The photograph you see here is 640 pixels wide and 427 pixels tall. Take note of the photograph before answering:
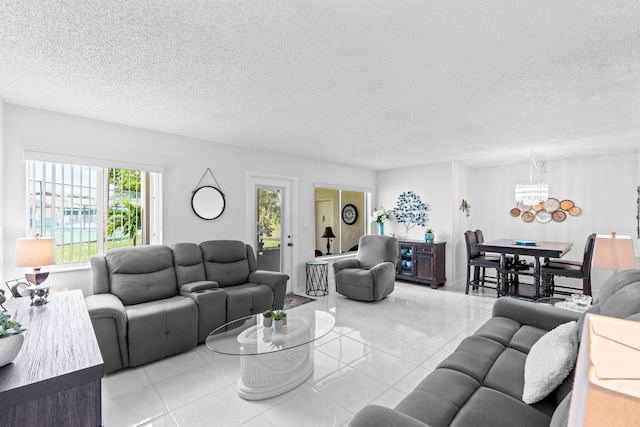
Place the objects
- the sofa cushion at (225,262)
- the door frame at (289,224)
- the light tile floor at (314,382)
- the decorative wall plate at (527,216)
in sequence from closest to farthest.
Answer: the light tile floor at (314,382) → the sofa cushion at (225,262) → the door frame at (289,224) → the decorative wall plate at (527,216)

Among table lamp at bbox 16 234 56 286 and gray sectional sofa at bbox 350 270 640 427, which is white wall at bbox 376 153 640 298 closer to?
gray sectional sofa at bbox 350 270 640 427

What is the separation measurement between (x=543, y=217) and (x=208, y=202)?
19.2 ft

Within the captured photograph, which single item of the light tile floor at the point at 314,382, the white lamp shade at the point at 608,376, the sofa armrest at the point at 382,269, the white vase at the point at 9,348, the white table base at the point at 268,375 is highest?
the white lamp shade at the point at 608,376

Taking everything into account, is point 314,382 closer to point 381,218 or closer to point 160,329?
point 160,329

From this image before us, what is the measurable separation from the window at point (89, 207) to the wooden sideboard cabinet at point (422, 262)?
428 cm

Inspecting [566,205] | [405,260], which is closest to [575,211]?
[566,205]

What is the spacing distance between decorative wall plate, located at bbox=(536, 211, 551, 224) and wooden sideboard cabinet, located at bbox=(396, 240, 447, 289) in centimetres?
180

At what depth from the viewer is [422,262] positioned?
18.9 ft

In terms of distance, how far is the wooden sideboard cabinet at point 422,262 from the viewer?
5595 millimetres

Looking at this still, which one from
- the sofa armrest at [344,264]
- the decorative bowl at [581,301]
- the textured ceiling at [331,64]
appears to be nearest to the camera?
the textured ceiling at [331,64]

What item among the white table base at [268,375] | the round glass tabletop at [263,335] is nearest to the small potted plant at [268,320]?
the round glass tabletop at [263,335]

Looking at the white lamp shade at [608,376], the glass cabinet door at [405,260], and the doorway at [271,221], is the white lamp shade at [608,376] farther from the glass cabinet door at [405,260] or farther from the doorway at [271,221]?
the glass cabinet door at [405,260]

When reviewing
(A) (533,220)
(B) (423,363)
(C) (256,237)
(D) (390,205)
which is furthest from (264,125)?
(A) (533,220)

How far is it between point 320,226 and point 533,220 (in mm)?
4047
